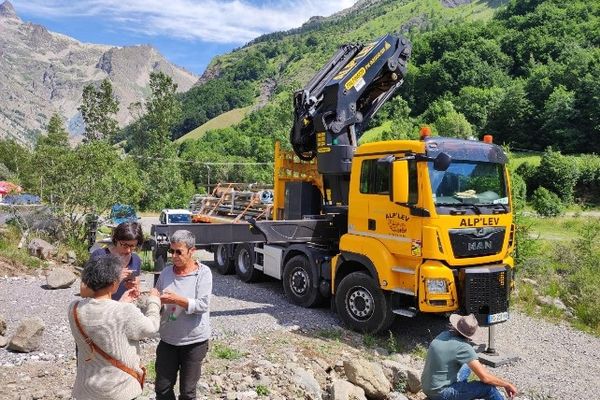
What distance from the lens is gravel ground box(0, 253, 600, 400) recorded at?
661 centimetres

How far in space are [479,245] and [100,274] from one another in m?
5.61

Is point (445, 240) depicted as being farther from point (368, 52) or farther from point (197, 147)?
point (197, 147)

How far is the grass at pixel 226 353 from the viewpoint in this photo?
627 centimetres

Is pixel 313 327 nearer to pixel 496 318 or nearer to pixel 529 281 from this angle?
pixel 496 318

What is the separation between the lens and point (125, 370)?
124 inches

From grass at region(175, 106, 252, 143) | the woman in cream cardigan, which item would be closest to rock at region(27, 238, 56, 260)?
the woman in cream cardigan

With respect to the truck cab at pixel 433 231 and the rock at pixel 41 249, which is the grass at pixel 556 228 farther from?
the rock at pixel 41 249

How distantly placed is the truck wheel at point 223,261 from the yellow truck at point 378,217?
7.45 feet

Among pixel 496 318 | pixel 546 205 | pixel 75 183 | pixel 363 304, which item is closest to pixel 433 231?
pixel 496 318

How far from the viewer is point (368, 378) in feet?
19.0

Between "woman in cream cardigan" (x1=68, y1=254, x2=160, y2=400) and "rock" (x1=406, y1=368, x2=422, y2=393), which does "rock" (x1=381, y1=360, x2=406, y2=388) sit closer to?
"rock" (x1=406, y1=368, x2=422, y2=393)

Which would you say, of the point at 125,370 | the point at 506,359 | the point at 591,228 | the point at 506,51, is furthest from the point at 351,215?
the point at 506,51

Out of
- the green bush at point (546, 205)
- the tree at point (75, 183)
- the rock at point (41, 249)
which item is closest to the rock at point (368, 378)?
the rock at point (41, 249)

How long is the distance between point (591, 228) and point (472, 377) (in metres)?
8.18
